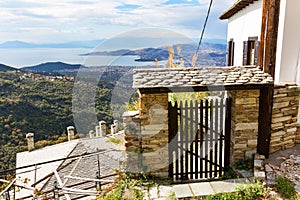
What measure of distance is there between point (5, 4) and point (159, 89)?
1099 cm

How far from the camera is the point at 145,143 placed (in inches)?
187

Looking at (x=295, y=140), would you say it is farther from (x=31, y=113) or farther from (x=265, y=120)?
(x=31, y=113)

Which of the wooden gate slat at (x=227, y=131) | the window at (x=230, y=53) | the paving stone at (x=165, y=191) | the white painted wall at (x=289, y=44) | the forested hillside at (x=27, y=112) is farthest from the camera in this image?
the forested hillside at (x=27, y=112)

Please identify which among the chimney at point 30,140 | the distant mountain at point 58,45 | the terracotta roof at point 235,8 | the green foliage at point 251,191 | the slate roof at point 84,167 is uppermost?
the terracotta roof at point 235,8

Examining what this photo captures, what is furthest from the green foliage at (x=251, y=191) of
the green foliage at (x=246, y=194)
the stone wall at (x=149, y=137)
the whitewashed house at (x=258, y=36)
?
the whitewashed house at (x=258, y=36)

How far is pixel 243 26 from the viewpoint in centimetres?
841

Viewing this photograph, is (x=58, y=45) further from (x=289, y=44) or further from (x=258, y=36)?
(x=289, y=44)

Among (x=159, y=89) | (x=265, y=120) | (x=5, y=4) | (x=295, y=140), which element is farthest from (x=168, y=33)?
(x=5, y=4)

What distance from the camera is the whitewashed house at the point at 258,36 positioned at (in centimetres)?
567

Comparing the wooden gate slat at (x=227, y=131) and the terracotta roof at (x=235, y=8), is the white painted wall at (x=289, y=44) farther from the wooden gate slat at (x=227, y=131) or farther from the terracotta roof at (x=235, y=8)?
the terracotta roof at (x=235, y=8)

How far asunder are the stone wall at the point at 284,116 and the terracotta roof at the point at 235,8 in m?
3.46

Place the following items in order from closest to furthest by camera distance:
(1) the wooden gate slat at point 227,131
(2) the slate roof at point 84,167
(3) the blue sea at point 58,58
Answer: (1) the wooden gate slat at point 227,131, (2) the slate roof at point 84,167, (3) the blue sea at point 58,58

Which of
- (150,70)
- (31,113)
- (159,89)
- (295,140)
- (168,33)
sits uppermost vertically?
(168,33)

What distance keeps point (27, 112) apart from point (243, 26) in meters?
13.7
